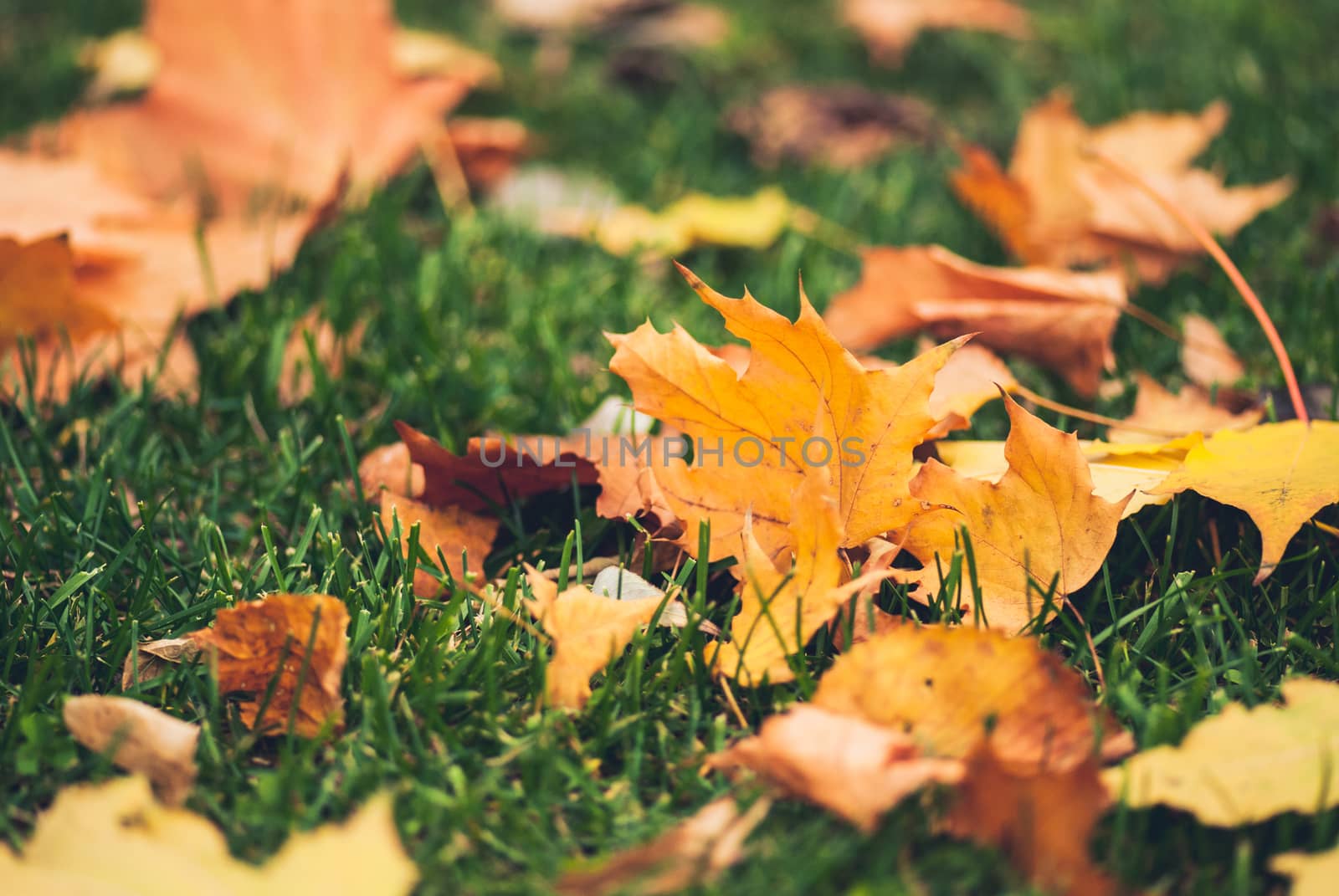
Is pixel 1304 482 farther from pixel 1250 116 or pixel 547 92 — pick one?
pixel 547 92

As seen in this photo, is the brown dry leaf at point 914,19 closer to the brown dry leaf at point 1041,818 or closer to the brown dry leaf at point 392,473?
the brown dry leaf at point 392,473

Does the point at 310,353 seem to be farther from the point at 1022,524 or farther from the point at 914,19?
the point at 914,19

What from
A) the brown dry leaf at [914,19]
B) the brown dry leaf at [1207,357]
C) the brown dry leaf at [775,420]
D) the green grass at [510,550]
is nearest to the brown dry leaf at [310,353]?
the green grass at [510,550]

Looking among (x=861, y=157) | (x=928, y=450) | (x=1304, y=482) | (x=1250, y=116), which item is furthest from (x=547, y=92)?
(x=1304, y=482)

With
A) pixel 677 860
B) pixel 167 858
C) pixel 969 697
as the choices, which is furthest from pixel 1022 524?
pixel 167 858

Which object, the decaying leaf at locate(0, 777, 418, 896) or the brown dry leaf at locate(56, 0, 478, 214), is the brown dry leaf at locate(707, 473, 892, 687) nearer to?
the decaying leaf at locate(0, 777, 418, 896)

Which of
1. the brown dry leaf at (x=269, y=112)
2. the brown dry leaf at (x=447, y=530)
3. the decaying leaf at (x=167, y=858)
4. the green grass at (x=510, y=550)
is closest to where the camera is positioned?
the decaying leaf at (x=167, y=858)

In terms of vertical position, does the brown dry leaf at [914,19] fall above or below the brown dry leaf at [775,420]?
above
